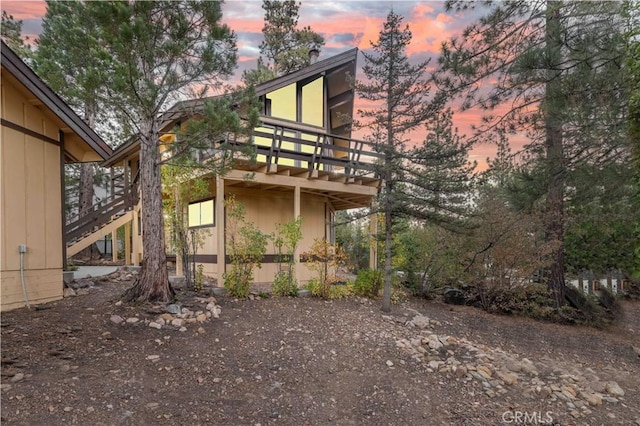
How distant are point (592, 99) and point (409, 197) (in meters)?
4.21

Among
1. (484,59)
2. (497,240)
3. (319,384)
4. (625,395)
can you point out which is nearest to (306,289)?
(319,384)

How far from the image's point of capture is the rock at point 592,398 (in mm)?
5261

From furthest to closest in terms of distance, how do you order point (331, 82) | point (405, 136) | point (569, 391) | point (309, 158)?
point (331, 82)
point (309, 158)
point (405, 136)
point (569, 391)

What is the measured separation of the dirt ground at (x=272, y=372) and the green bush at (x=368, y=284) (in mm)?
2212

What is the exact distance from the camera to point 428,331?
25.5ft

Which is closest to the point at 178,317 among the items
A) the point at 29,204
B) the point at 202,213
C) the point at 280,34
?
the point at 29,204

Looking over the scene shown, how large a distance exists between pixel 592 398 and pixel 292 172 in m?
7.52

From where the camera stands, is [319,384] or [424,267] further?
[424,267]

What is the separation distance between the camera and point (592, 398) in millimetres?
5316

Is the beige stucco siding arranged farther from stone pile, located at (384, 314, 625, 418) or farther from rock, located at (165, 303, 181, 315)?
stone pile, located at (384, 314, 625, 418)

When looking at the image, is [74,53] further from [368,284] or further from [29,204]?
[368,284]

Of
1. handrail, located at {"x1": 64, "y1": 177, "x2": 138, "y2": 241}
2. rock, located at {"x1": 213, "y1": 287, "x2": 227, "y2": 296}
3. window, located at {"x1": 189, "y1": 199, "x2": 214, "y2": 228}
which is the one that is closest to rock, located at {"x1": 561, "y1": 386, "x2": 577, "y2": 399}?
rock, located at {"x1": 213, "y1": 287, "x2": 227, "y2": 296}

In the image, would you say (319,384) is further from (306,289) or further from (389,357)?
(306,289)

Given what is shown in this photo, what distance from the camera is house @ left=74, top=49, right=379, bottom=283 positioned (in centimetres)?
927
